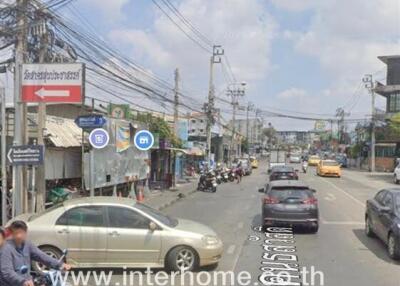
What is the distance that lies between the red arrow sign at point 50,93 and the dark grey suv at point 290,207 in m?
5.97

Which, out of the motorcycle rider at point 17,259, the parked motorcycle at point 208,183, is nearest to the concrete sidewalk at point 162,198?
the parked motorcycle at point 208,183

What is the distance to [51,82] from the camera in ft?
48.8

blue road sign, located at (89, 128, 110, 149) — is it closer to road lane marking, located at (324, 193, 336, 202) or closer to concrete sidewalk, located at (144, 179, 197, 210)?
concrete sidewalk, located at (144, 179, 197, 210)

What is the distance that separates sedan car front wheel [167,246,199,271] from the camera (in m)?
10.5

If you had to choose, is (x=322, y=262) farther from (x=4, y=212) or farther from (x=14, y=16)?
(x=14, y=16)

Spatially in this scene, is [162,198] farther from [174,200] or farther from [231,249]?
[231,249]

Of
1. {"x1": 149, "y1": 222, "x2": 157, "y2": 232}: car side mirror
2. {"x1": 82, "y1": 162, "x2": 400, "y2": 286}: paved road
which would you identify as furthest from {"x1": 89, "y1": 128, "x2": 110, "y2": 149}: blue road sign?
{"x1": 149, "y1": 222, "x2": 157, "y2": 232}: car side mirror

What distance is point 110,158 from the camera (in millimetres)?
23703

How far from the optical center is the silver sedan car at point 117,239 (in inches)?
412

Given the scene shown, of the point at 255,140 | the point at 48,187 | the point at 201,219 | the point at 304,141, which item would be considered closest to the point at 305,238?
the point at 201,219

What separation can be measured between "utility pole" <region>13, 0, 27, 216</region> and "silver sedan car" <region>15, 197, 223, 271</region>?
4.15 m

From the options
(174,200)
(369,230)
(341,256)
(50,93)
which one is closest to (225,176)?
(174,200)

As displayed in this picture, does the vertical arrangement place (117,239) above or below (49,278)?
below

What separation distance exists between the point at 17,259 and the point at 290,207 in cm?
1077
